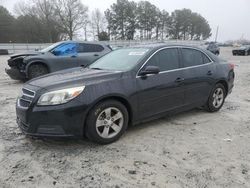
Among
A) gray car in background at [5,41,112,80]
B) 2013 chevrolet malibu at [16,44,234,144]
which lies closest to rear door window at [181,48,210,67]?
2013 chevrolet malibu at [16,44,234,144]

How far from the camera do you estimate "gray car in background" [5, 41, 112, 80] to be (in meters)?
9.09

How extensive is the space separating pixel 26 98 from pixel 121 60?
1806 mm

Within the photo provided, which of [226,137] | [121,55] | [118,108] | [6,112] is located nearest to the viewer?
[118,108]

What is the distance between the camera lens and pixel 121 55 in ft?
16.8

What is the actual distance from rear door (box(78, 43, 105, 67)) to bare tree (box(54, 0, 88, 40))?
161 feet

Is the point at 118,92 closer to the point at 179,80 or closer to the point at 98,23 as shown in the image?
the point at 179,80

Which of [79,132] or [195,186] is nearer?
[195,186]

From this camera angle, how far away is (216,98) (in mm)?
5898

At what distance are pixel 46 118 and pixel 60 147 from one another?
0.58 meters

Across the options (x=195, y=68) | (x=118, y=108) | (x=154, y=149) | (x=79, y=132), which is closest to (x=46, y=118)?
(x=79, y=132)

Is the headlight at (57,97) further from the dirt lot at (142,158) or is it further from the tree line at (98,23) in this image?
the tree line at (98,23)

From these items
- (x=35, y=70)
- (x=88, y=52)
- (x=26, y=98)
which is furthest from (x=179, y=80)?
(x=88, y=52)

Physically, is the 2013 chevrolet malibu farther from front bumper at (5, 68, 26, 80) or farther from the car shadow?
front bumper at (5, 68, 26, 80)

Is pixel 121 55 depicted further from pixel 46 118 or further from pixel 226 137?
pixel 226 137
